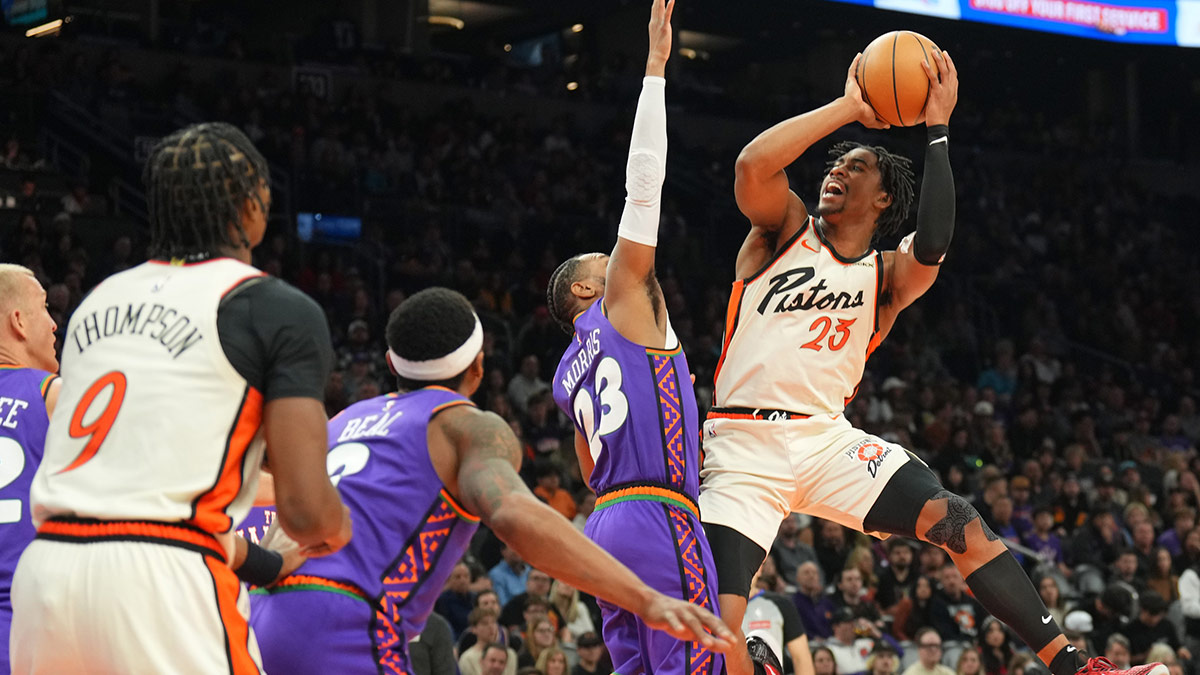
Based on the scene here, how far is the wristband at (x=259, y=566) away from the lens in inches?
128

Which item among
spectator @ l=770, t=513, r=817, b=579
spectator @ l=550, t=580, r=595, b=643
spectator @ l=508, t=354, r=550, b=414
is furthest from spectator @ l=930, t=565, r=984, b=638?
spectator @ l=508, t=354, r=550, b=414

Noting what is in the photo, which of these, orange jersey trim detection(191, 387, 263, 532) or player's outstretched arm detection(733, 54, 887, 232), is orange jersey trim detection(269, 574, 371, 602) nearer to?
orange jersey trim detection(191, 387, 263, 532)

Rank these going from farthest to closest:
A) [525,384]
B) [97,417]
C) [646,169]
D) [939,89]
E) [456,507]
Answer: [525,384] → [939,89] → [646,169] → [456,507] → [97,417]

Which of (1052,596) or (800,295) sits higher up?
(800,295)

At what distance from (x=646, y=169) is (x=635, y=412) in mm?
850

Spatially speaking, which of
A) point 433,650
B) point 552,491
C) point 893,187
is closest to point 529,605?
point 552,491

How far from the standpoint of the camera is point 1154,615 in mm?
12188

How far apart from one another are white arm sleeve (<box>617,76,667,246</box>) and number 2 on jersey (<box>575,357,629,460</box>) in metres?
0.46

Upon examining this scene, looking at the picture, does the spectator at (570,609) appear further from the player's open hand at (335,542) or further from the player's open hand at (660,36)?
the player's open hand at (335,542)

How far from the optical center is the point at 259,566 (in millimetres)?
3273

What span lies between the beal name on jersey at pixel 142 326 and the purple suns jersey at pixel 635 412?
200 centimetres

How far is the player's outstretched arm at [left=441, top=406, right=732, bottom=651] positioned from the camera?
10.2ft

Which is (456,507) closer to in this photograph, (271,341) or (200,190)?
(271,341)

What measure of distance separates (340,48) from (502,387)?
908cm
